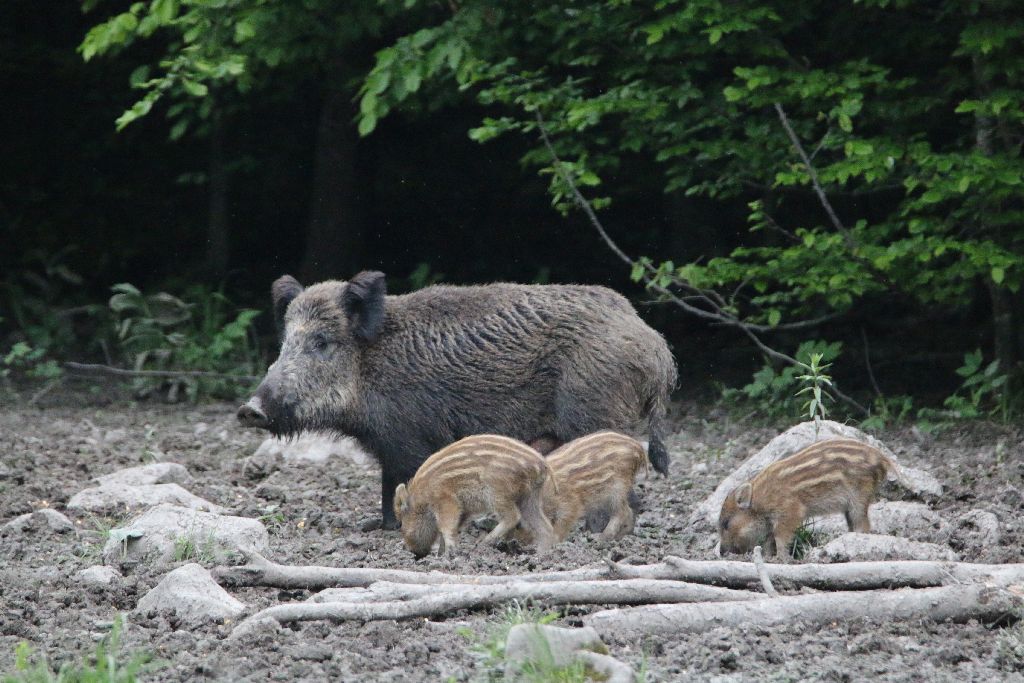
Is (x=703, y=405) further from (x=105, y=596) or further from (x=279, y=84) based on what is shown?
(x=105, y=596)

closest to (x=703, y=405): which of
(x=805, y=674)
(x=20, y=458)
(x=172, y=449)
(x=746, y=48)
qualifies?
(x=746, y=48)

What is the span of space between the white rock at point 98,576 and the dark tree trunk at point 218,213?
9258 millimetres

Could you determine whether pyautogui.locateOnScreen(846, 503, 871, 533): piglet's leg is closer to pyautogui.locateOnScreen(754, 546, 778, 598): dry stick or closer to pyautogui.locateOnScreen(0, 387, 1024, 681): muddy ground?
pyautogui.locateOnScreen(0, 387, 1024, 681): muddy ground

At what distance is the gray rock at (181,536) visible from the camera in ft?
18.2

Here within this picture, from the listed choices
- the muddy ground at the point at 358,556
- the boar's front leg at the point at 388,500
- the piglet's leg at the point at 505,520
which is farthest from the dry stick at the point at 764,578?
the boar's front leg at the point at 388,500

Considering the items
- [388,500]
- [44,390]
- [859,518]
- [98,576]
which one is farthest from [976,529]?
[44,390]

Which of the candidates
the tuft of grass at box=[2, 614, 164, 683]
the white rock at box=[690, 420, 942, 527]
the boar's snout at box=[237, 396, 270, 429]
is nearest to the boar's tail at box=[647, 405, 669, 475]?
the white rock at box=[690, 420, 942, 527]

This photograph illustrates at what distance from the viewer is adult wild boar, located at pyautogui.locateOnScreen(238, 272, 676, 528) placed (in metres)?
6.87

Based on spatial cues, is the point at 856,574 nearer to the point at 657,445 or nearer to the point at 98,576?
the point at 657,445

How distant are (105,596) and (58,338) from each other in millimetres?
8923

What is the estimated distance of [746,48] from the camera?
9516mm

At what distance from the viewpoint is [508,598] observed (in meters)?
4.45

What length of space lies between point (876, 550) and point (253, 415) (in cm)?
318

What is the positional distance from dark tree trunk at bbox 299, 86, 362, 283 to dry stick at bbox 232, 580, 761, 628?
908 centimetres
